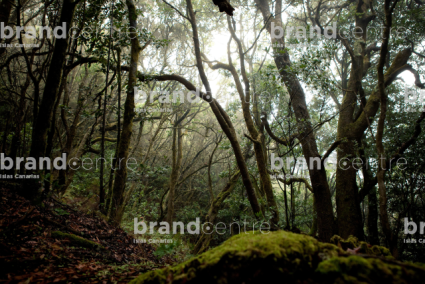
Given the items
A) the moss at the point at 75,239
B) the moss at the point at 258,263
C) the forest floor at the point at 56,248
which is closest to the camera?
the moss at the point at 258,263

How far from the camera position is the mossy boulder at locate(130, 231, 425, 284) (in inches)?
39.0

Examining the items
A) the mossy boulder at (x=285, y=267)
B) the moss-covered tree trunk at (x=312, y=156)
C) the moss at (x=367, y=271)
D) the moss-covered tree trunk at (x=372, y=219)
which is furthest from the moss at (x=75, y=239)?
the moss-covered tree trunk at (x=372, y=219)

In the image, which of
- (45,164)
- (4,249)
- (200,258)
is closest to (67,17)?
(45,164)

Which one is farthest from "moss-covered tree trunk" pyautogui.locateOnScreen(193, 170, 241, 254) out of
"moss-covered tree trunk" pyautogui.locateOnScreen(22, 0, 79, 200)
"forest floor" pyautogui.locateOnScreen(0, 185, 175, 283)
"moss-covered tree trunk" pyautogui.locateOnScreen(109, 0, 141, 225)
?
"moss-covered tree trunk" pyautogui.locateOnScreen(22, 0, 79, 200)

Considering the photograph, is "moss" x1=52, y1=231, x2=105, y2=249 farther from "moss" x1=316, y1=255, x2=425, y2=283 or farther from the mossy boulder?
"moss" x1=316, y1=255, x2=425, y2=283

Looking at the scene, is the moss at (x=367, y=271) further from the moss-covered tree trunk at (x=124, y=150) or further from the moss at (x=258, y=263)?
the moss-covered tree trunk at (x=124, y=150)

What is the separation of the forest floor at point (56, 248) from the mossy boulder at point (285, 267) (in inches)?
44.8

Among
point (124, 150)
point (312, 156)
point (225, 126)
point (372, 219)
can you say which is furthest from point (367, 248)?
point (372, 219)

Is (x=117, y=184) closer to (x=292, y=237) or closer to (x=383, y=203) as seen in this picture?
Answer: (x=292, y=237)

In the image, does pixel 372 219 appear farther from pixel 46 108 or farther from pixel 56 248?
pixel 46 108

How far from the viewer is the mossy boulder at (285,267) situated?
0.99 m

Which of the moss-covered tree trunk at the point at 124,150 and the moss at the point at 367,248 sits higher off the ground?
the moss-covered tree trunk at the point at 124,150

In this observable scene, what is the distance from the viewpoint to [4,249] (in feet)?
7.72

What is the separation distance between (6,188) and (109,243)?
216 cm
